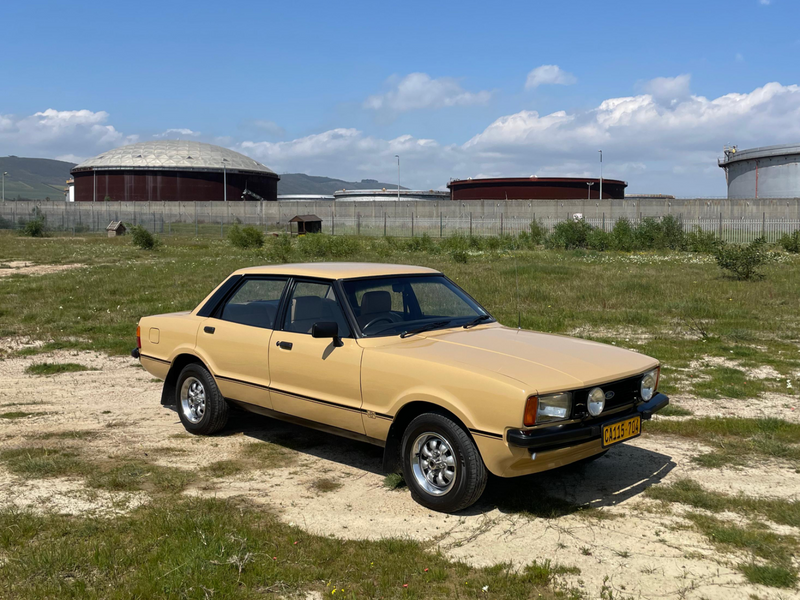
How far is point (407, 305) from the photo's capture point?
6.08 metres

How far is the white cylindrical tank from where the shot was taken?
54938 millimetres

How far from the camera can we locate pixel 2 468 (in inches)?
222

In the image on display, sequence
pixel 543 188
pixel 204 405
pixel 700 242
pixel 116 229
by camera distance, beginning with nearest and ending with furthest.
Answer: pixel 204 405
pixel 700 242
pixel 116 229
pixel 543 188

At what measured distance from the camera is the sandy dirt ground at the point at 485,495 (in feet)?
13.4

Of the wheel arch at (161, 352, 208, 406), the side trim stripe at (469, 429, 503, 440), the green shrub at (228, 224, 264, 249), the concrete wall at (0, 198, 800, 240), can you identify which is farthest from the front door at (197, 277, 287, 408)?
the concrete wall at (0, 198, 800, 240)

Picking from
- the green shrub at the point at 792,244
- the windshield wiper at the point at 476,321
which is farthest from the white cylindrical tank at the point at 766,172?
the windshield wiper at the point at 476,321

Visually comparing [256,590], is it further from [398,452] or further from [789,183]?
[789,183]

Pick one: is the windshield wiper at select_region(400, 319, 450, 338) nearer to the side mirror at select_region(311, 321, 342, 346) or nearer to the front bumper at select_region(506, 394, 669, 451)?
the side mirror at select_region(311, 321, 342, 346)

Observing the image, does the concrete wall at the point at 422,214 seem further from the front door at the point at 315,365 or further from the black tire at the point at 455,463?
the black tire at the point at 455,463

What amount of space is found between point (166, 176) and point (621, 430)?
78697 millimetres

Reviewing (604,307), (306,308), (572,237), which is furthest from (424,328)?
(572,237)

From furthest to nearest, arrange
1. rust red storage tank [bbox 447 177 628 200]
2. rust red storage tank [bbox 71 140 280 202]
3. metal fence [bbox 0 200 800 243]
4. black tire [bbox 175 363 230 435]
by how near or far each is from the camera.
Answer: rust red storage tank [bbox 71 140 280 202]
rust red storage tank [bbox 447 177 628 200]
metal fence [bbox 0 200 800 243]
black tire [bbox 175 363 230 435]

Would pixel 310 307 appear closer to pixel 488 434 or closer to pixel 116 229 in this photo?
pixel 488 434

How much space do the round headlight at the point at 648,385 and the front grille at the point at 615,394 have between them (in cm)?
6
